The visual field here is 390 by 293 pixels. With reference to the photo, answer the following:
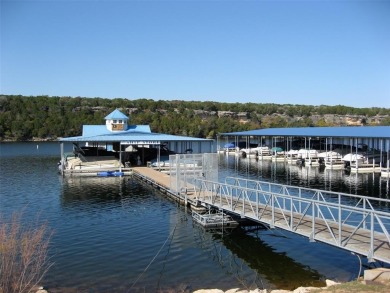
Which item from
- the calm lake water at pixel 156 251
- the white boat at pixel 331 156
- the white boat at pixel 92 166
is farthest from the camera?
the white boat at pixel 331 156

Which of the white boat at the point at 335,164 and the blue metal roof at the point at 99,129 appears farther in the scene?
the blue metal roof at the point at 99,129

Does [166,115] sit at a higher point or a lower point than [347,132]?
higher

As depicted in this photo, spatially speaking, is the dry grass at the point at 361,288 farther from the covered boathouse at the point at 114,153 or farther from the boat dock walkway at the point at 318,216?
the covered boathouse at the point at 114,153

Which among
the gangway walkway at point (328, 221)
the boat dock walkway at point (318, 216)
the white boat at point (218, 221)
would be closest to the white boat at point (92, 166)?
the boat dock walkway at point (318, 216)

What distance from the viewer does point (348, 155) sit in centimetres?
5250

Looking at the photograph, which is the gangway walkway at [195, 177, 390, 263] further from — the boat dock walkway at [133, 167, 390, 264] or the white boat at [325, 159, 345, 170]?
the white boat at [325, 159, 345, 170]

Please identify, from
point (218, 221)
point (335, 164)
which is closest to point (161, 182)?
point (218, 221)

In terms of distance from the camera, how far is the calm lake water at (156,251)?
16094mm

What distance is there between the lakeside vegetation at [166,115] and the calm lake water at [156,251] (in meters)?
97.0

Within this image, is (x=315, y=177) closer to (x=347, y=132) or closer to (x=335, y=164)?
(x=335, y=164)

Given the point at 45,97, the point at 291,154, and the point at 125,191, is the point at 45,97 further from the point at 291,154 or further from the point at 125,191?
the point at 125,191

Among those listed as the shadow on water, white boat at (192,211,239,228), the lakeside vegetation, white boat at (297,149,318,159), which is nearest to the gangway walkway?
white boat at (192,211,239,228)

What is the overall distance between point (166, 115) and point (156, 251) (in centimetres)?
13339

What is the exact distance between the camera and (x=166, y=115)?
498 ft
